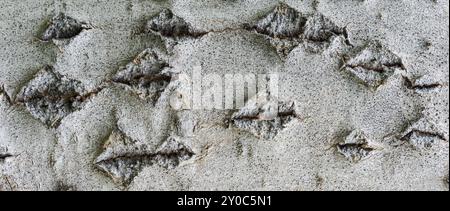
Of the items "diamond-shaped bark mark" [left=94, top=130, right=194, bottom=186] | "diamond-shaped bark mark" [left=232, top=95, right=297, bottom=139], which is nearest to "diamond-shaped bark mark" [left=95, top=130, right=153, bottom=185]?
"diamond-shaped bark mark" [left=94, top=130, right=194, bottom=186]

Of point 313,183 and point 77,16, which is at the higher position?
point 77,16

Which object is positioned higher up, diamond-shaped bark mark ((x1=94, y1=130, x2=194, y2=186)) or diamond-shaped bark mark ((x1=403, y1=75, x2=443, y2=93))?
diamond-shaped bark mark ((x1=403, y1=75, x2=443, y2=93))

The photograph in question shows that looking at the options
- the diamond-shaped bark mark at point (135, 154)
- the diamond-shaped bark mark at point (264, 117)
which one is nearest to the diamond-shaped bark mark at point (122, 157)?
the diamond-shaped bark mark at point (135, 154)

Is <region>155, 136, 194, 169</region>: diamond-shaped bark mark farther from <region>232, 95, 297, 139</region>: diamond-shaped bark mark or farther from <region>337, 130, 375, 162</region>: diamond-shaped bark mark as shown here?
<region>337, 130, 375, 162</region>: diamond-shaped bark mark

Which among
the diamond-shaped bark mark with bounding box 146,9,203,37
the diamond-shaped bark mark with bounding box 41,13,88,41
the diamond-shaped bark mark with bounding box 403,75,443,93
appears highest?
the diamond-shaped bark mark with bounding box 146,9,203,37

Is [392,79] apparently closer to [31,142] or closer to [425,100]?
[425,100]
